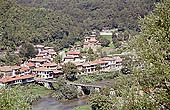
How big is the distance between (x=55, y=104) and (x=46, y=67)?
40.4ft

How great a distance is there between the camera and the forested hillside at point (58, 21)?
5958 centimetres

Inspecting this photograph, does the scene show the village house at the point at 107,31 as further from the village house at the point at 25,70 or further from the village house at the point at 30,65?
the village house at the point at 25,70

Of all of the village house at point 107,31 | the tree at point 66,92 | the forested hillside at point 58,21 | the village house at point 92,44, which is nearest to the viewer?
the tree at point 66,92

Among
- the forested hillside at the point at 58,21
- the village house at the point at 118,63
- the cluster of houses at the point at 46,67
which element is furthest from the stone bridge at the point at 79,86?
the forested hillside at the point at 58,21

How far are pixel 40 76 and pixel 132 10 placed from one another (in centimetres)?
4536

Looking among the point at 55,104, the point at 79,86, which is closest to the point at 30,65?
the point at 79,86

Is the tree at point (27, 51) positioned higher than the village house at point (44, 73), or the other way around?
the tree at point (27, 51)

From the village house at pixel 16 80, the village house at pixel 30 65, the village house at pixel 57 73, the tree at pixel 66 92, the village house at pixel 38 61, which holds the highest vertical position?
the village house at pixel 38 61

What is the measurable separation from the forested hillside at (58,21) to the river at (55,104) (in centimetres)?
2262

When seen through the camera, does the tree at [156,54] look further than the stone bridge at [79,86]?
No

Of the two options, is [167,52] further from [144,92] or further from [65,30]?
[65,30]

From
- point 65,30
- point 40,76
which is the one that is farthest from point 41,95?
point 65,30

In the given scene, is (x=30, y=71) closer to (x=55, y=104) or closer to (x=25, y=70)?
(x=25, y=70)

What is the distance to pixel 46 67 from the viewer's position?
43.7 m
